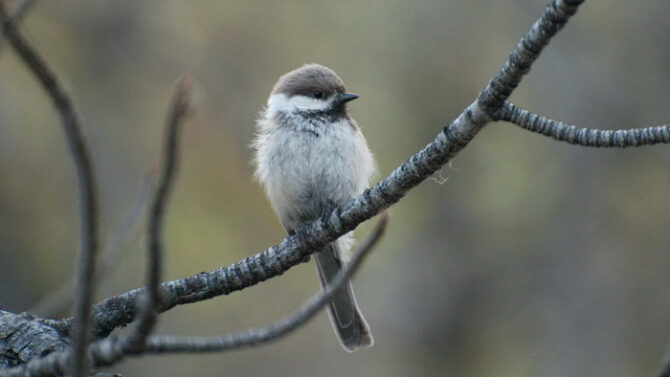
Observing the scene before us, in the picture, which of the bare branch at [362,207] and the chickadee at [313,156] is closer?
the bare branch at [362,207]

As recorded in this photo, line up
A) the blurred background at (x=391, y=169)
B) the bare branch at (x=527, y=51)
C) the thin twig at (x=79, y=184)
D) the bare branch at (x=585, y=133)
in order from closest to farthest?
the thin twig at (x=79, y=184) < the bare branch at (x=527, y=51) < the bare branch at (x=585, y=133) < the blurred background at (x=391, y=169)

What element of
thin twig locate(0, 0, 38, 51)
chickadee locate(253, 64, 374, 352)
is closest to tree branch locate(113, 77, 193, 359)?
thin twig locate(0, 0, 38, 51)

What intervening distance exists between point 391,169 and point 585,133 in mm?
7648

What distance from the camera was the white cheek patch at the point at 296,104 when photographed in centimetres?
525

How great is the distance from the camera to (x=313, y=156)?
4906 millimetres

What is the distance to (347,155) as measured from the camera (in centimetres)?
497

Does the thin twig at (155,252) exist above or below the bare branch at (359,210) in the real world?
below

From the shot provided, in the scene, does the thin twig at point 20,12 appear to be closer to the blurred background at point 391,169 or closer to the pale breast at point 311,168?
the pale breast at point 311,168

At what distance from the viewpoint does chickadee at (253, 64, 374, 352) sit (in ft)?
16.1

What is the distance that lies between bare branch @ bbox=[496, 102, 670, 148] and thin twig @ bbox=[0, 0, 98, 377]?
67.6 inches

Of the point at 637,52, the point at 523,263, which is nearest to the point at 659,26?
the point at 637,52

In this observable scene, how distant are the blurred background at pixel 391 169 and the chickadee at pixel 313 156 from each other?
331 cm

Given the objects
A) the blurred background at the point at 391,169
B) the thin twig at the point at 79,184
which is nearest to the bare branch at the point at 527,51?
the thin twig at the point at 79,184

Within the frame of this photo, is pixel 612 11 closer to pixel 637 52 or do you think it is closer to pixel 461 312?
pixel 637 52
